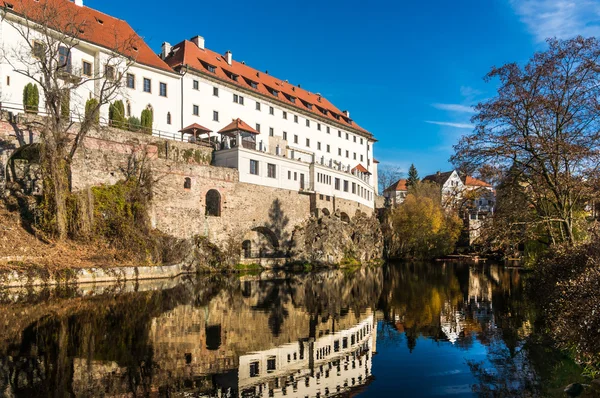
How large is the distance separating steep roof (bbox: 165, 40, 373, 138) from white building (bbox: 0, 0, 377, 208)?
5.9 inches

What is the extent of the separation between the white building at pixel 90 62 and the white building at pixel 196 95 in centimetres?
8

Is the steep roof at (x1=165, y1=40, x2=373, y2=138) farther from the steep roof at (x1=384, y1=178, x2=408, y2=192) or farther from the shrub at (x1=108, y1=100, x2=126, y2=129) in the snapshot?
the steep roof at (x1=384, y1=178, x2=408, y2=192)

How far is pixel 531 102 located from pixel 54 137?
25.0 metres

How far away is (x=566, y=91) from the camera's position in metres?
15.3

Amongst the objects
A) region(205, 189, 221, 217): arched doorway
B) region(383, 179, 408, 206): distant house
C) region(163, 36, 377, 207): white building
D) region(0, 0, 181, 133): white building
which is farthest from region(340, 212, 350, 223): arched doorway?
region(383, 179, 408, 206): distant house

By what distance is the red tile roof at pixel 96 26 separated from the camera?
1304 inches

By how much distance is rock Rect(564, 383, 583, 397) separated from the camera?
779 cm

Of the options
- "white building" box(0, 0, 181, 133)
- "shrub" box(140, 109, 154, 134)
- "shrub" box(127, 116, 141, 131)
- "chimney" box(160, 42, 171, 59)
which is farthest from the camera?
"chimney" box(160, 42, 171, 59)

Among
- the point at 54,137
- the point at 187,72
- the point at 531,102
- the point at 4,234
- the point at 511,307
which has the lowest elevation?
the point at 511,307

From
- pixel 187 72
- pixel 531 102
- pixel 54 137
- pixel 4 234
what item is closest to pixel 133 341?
pixel 531 102

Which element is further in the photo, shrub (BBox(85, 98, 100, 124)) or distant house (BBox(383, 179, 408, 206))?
distant house (BBox(383, 179, 408, 206))

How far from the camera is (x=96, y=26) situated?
3916 centimetres

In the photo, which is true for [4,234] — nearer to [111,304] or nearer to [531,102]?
Answer: [111,304]

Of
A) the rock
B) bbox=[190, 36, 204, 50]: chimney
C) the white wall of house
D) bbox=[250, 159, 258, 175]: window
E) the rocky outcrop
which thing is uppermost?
bbox=[190, 36, 204, 50]: chimney
